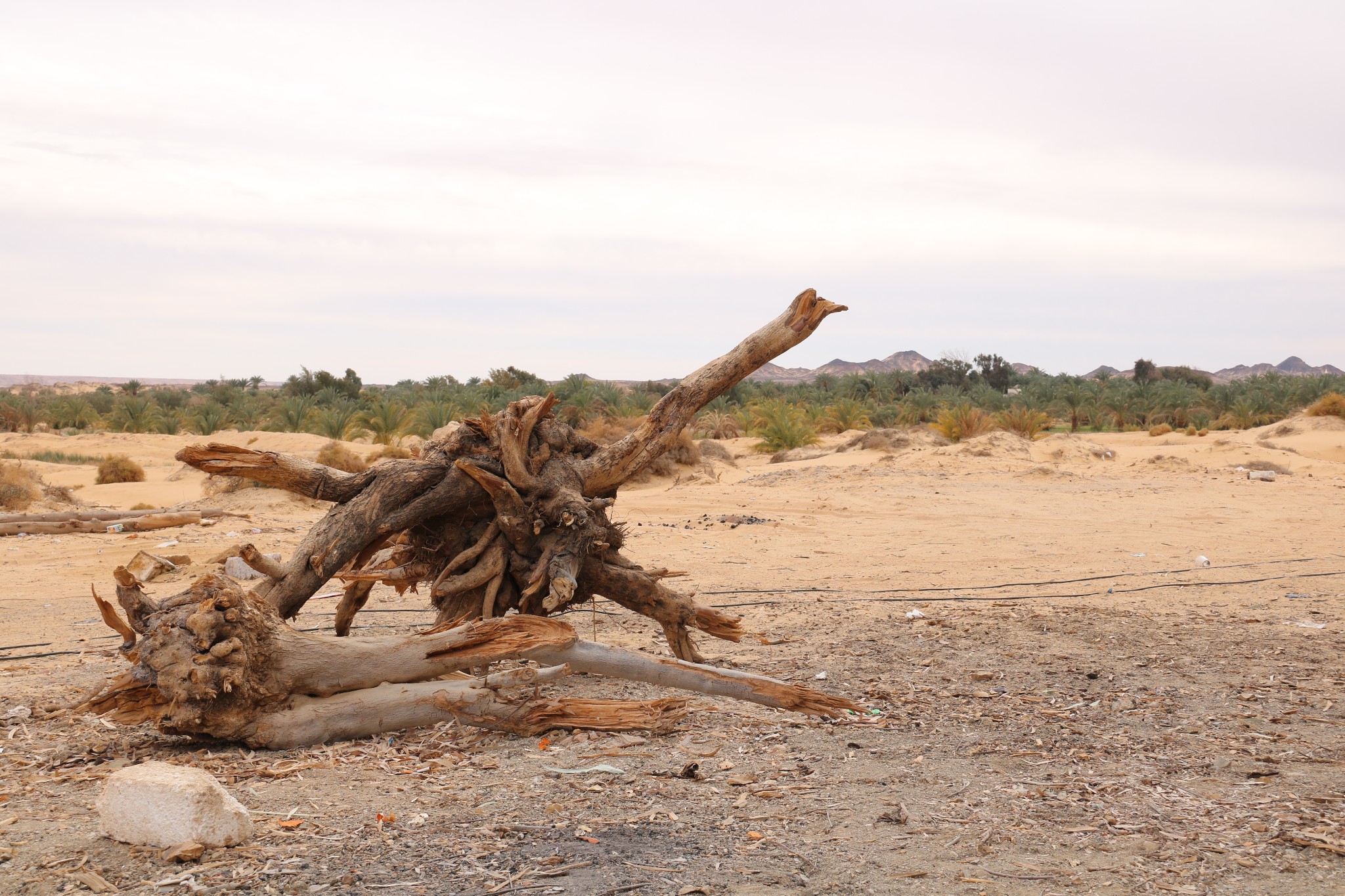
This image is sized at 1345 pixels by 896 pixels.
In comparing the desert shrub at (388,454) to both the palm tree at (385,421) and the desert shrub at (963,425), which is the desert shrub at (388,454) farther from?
the desert shrub at (963,425)

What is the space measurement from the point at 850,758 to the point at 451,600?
2.41 metres

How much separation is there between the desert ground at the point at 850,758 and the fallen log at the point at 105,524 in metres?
1.18

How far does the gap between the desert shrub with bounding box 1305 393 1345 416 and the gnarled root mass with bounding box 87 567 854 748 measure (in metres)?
22.7

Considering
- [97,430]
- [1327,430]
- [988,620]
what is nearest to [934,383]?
[1327,430]

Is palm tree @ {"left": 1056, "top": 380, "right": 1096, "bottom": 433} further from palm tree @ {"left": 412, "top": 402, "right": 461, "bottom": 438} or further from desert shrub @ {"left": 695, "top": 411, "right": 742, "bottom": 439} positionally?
palm tree @ {"left": 412, "top": 402, "right": 461, "bottom": 438}

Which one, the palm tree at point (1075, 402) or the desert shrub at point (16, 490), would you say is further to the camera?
the palm tree at point (1075, 402)

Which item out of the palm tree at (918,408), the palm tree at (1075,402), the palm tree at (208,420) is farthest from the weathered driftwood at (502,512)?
the palm tree at (1075,402)

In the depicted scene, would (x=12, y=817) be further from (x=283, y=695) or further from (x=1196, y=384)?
(x=1196, y=384)

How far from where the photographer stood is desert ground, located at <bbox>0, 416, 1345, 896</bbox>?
9.76 feet

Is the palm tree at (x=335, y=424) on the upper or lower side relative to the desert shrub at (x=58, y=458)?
upper

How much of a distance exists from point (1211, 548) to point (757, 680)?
737 cm

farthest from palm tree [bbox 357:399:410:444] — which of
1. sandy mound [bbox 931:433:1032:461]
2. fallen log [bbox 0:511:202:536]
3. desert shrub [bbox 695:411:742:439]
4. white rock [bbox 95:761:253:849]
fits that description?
white rock [bbox 95:761:253:849]

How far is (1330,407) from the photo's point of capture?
22.6 meters

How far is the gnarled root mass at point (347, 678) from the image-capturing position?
3963mm
